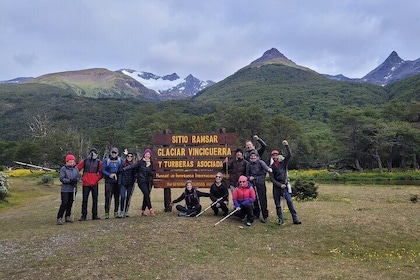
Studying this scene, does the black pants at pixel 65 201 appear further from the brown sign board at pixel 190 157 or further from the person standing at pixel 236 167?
the person standing at pixel 236 167

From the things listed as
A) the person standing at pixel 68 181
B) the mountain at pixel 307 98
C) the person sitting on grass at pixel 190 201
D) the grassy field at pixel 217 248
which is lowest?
the grassy field at pixel 217 248

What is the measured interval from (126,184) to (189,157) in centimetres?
242

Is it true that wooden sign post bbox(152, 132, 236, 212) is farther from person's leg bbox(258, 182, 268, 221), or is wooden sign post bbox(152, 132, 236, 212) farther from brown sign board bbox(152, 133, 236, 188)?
person's leg bbox(258, 182, 268, 221)

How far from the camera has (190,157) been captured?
13.2m

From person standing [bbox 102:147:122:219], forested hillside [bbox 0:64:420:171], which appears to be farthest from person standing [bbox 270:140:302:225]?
forested hillside [bbox 0:64:420:171]

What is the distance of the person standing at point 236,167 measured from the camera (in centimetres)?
1197

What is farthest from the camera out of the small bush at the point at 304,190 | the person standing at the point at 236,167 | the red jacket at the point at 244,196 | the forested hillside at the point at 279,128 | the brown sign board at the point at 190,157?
the forested hillside at the point at 279,128

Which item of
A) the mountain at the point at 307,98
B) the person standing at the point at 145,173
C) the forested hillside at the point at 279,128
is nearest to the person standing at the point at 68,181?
the person standing at the point at 145,173

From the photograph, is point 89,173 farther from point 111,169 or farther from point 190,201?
point 190,201

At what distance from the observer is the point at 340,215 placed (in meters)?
11.8

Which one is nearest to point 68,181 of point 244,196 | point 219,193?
point 219,193

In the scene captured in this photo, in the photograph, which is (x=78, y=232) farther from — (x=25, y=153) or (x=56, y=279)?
(x=25, y=153)

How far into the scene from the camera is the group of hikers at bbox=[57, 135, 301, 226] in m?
11.2

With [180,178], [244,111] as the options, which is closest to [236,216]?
[180,178]
